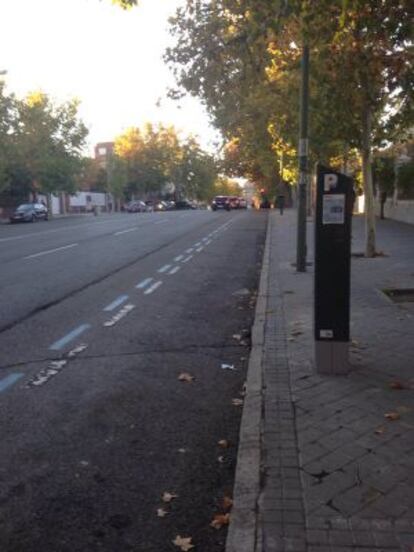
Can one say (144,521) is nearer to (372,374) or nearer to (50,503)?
(50,503)

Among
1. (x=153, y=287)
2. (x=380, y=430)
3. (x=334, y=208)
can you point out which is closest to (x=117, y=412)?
(x=380, y=430)

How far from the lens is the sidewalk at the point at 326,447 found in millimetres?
3598

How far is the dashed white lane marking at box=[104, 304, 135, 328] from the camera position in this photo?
9461 millimetres

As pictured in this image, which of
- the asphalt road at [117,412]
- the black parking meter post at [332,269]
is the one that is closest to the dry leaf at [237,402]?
the asphalt road at [117,412]

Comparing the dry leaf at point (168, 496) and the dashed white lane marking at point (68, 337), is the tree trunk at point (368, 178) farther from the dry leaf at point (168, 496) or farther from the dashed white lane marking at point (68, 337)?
the dry leaf at point (168, 496)

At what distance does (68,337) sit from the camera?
28.0 ft

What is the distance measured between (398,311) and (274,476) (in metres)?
5.77

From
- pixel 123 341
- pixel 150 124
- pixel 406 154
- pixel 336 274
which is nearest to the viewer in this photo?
pixel 336 274

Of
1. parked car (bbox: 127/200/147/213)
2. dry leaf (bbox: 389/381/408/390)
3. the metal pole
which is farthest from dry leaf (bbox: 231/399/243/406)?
parked car (bbox: 127/200/147/213)

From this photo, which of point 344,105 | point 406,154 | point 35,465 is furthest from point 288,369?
point 406,154

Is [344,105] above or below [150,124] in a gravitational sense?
below

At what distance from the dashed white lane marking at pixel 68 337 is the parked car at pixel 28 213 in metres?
45.0

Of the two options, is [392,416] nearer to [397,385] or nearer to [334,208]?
[397,385]

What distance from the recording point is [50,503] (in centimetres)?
411
